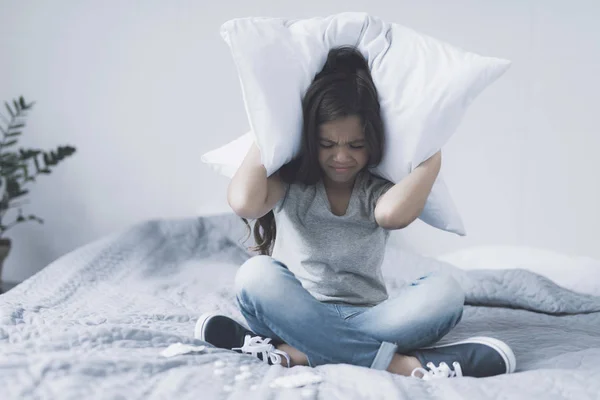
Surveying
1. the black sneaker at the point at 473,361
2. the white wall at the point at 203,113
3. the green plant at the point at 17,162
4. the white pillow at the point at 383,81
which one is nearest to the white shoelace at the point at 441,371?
the black sneaker at the point at 473,361

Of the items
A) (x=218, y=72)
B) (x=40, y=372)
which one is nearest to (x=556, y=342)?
(x=40, y=372)

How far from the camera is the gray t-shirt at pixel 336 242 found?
118 cm

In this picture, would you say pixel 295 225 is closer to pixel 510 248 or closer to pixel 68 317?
pixel 68 317

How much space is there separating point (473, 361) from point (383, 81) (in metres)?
0.47

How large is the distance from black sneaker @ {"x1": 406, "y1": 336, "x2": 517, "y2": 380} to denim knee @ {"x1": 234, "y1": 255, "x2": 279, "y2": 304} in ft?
0.82

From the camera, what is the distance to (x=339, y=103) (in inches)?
43.4

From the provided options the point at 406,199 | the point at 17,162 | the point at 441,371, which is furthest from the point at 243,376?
the point at 17,162

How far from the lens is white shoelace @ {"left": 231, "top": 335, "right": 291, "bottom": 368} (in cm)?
106

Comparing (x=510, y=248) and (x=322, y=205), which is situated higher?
(x=322, y=205)

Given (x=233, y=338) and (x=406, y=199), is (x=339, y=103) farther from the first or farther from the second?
(x=233, y=338)

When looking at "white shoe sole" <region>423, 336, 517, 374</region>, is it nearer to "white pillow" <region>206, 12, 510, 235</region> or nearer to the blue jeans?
the blue jeans

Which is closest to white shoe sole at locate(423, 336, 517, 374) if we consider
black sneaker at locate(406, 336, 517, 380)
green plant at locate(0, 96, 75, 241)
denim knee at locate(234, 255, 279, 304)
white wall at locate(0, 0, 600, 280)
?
black sneaker at locate(406, 336, 517, 380)

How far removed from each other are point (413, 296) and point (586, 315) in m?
0.73

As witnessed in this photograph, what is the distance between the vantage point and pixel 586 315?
158cm
